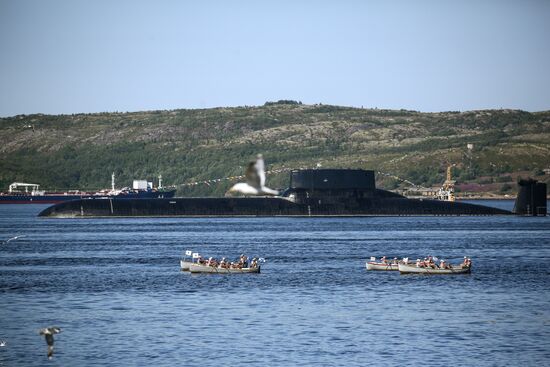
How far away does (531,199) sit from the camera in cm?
15362

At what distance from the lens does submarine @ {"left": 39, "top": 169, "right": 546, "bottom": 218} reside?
469 ft

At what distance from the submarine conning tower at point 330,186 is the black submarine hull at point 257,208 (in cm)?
97

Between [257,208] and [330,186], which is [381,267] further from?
[257,208]

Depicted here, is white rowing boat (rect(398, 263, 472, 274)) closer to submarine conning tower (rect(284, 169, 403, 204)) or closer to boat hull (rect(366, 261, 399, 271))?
boat hull (rect(366, 261, 399, 271))

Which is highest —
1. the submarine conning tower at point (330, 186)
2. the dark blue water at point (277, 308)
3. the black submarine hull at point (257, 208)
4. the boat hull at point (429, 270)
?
the submarine conning tower at point (330, 186)

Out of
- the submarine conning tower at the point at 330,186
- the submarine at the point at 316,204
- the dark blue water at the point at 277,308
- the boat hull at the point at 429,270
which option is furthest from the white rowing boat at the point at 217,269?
the submarine at the point at 316,204

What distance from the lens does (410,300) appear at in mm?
63656

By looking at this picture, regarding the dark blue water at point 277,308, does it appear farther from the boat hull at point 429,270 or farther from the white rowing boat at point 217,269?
the boat hull at point 429,270

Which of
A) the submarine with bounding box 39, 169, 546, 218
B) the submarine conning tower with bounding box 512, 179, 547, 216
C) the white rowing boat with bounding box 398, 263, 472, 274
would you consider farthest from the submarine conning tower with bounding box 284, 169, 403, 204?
the white rowing boat with bounding box 398, 263, 472, 274

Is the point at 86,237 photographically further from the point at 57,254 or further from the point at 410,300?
the point at 410,300

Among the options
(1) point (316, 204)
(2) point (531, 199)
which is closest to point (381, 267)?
(1) point (316, 204)

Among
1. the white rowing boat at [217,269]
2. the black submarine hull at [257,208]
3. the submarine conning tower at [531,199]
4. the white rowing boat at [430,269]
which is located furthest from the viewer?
the submarine conning tower at [531,199]

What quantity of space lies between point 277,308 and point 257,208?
87.2 meters

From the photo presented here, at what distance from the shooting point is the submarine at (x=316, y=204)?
14300 centimetres
